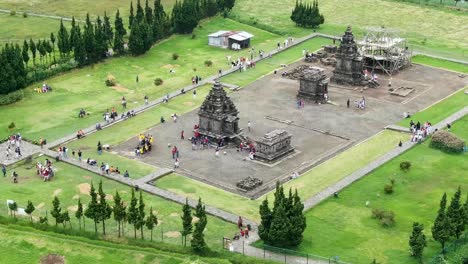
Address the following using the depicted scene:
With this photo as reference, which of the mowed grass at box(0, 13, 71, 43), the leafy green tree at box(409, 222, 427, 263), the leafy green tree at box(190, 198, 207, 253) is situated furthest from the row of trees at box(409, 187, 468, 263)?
the mowed grass at box(0, 13, 71, 43)

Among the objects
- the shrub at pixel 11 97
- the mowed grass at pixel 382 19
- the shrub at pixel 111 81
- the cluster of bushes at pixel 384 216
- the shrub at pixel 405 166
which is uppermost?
the mowed grass at pixel 382 19

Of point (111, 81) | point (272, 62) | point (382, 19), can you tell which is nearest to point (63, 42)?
point (111, 81)

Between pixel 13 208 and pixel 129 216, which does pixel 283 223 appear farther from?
pixel 13 208

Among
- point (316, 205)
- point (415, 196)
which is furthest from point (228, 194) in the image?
point (415, 196)

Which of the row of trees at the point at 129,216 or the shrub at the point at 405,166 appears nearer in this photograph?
the row of trees at the point at 129,216

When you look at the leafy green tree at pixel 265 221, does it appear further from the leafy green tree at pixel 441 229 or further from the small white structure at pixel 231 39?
the small white structure at pixel 231 39

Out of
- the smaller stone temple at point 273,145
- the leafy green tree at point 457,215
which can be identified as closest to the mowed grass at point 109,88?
the smaller stone temple at point 273,145

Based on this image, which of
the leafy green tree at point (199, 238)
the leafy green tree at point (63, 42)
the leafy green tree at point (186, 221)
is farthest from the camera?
the leafy green tree at point (63, 42)
